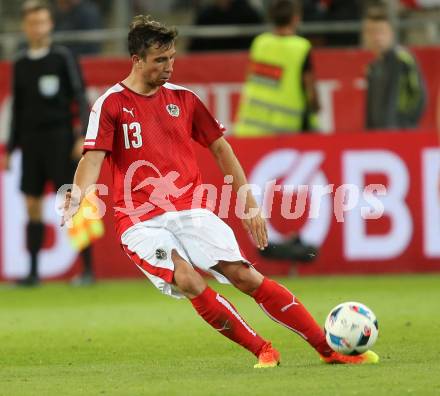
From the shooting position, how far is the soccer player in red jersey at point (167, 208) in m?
7.62

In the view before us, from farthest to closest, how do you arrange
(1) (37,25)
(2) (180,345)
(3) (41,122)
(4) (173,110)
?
(3) (41,122), (1) (37,25), (2) (180,345), (4) (173,110)

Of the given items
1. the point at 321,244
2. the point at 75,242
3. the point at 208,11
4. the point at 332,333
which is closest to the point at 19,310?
the point at 75,242

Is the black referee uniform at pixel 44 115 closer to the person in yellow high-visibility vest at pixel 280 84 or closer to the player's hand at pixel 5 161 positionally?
the player's hand at pixel 5 161

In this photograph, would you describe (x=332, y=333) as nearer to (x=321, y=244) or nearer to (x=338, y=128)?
(x=321, y=244)

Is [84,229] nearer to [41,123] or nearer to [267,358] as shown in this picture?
[41,123]

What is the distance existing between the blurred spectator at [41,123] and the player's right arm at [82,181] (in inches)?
232

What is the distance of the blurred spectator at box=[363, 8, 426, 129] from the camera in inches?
558

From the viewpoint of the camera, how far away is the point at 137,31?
782 cm

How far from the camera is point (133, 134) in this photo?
7.85m

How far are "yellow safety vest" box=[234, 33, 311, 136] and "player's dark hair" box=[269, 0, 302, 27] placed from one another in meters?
0.20

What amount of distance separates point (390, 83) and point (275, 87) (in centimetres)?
120

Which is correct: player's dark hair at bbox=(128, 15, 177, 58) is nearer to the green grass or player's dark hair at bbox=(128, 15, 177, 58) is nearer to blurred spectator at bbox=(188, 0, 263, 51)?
the green grass

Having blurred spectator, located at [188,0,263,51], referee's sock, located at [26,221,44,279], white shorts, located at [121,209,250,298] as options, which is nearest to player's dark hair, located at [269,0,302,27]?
blurred spectator, located at [188,0,263,51]

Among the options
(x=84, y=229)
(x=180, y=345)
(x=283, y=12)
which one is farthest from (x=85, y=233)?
(x=180, y=345)
